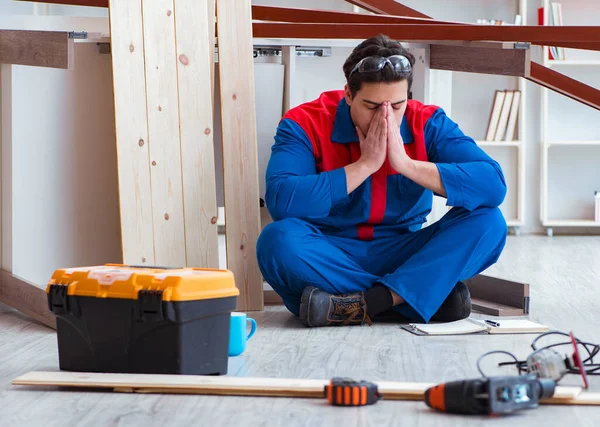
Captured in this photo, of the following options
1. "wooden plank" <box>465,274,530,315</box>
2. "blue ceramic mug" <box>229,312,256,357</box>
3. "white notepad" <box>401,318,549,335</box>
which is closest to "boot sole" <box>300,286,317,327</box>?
"white notepad" <box>401,318,549,335</box>

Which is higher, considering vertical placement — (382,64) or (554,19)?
(554,19)

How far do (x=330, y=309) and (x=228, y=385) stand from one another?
89 cm

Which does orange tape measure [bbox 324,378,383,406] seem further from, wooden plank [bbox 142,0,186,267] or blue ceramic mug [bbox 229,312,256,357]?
wooden plank [bbox 142,0,186,267]

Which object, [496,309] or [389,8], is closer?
[496,309]

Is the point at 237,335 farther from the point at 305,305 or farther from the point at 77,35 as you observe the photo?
the point at 77,35

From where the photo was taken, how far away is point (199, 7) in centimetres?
309

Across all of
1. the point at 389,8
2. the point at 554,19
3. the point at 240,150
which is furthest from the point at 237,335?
the point at 554,19

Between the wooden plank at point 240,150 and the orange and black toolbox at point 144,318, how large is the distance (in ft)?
3.52

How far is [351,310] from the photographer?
2.71 meters

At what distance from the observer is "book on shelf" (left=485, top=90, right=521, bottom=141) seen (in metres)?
6.63

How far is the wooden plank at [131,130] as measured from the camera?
2.92 metres

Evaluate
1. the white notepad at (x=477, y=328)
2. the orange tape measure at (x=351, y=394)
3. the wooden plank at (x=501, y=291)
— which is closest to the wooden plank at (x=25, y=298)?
the white notepad at (x=477, y=328)

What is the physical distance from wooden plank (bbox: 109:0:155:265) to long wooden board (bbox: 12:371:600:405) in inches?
40.8

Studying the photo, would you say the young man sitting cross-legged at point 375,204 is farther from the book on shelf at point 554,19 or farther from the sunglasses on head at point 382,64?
the book on shelf at point 554,19
